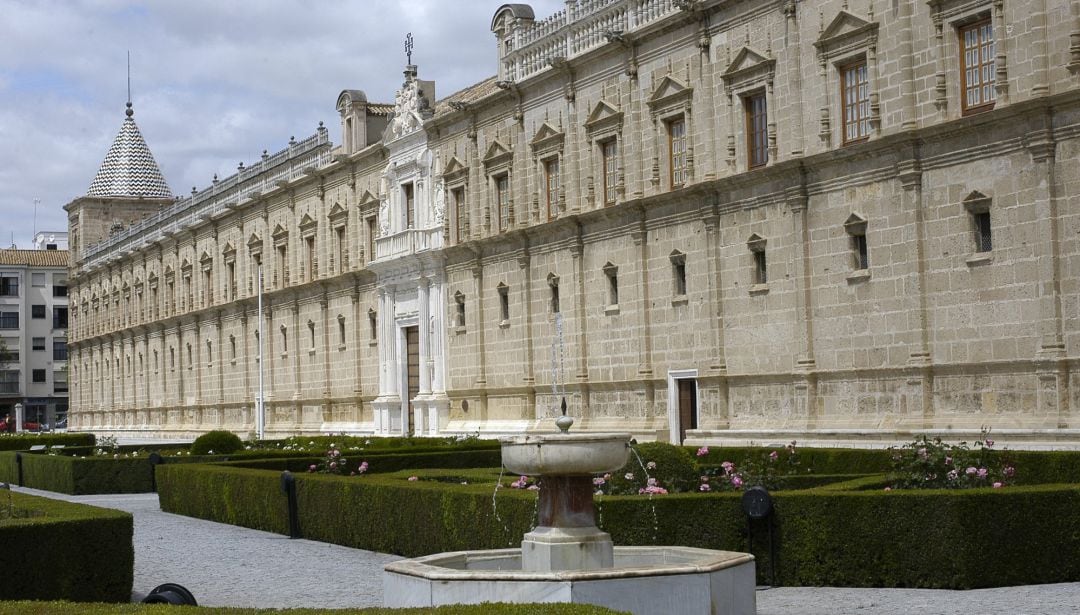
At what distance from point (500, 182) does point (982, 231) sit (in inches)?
704

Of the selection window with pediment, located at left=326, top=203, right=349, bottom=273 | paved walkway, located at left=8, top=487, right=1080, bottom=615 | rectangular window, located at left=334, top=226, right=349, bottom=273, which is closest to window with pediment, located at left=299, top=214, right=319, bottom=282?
window with pediment, located at left=326, top=203, right=349, bottom=273

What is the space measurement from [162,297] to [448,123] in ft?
102

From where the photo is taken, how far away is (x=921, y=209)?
2431 cm

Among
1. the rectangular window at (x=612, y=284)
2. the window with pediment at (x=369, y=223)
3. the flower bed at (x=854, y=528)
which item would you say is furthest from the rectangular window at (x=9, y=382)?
the flower bed at (x=854, y=528)

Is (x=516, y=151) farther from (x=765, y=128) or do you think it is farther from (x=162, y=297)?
(x=162, y=297)

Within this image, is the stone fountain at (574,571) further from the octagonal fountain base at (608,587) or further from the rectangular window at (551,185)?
the rectangular window at (551,185)

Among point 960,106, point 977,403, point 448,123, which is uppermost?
point 448,123

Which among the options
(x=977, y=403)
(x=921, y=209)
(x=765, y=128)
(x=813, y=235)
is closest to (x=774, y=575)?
(x=977, y=403)

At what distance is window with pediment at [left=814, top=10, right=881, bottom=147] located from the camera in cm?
2544

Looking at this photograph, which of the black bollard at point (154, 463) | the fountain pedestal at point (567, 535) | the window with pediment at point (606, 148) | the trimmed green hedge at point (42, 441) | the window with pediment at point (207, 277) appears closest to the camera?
the fountain pedestal at point (567, 535)

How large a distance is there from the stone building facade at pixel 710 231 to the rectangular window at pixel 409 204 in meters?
0.13

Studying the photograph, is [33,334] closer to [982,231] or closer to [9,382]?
[9,382]

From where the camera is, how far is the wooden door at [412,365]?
43500 millimetres

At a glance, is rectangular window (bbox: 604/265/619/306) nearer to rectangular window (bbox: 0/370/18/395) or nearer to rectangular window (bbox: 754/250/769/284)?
rectangular window (bbox: 754/250/769/284)
